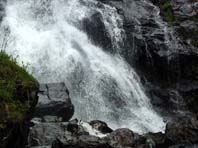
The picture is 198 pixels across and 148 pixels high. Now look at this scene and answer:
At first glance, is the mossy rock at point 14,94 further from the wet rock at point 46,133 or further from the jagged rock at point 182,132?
the jagged rock at point 182,132

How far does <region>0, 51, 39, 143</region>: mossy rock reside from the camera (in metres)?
7.76

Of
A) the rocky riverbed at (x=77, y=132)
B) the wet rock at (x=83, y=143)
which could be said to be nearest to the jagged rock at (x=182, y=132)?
the rocky riverbed at (x=77, y=132)

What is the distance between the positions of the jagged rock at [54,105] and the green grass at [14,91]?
5.37 meters

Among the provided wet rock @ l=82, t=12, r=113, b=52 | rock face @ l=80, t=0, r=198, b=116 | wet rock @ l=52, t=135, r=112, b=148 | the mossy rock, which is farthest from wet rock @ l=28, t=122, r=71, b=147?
wet rock @ l=82, t=12, r=113, b=52

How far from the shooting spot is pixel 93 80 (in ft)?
61.0

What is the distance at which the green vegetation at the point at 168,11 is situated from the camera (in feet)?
77.2

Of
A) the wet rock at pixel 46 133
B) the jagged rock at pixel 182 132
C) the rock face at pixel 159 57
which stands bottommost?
the jagged rock at pixel 182 132

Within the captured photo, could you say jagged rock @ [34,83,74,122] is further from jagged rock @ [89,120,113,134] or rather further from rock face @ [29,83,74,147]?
jagged rock @ [89,120,113,134]

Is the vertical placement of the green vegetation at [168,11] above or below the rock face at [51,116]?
above

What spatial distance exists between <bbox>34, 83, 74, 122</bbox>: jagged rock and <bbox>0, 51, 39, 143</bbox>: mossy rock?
17.6ft

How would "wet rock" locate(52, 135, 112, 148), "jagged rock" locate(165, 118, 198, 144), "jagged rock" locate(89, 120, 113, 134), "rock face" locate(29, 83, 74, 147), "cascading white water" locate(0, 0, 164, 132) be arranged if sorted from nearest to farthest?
"wet rock" locate(52, 135, 112, 148) < "rock face" locate(29, 83, 74, 147) < "jagged rock" locate(165, 118, 198, 144) < "jagged rock" locate(89, 120, 113, 134) < "cascading white water" locate(0, 0, 164, 132)

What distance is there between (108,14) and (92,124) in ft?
28.8

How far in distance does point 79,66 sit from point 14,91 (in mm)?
10551

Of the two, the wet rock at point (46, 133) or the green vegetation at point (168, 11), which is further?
the green vegetation at point (168, 11)
